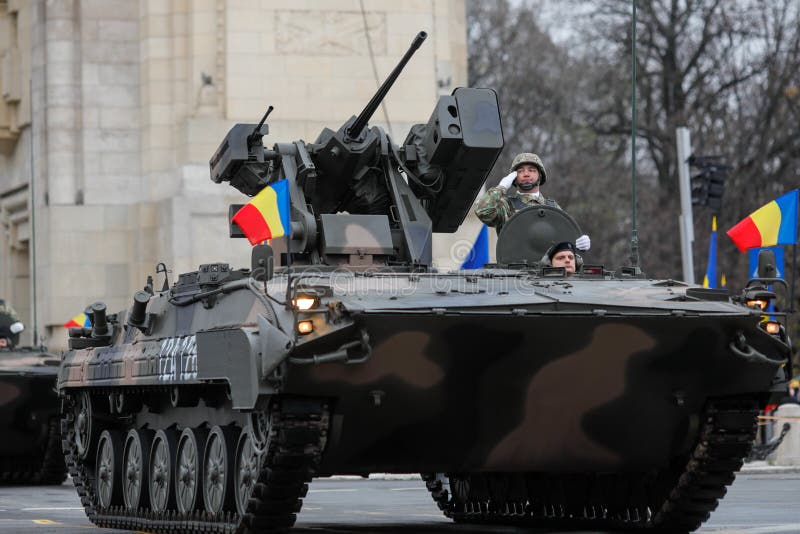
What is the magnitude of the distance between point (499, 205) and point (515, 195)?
26 centimetres

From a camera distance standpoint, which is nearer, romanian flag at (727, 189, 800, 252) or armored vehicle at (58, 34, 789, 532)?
armored vehicle at (58, 34, 789, 532)

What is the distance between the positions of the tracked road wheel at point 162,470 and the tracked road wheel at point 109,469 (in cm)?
61

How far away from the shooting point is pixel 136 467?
1638 cm

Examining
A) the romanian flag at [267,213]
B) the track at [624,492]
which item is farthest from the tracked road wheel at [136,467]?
the track at [624,492]

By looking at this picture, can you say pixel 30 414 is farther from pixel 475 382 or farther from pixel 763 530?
pixel 475 382

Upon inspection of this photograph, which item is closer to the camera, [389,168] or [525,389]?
[525,389]

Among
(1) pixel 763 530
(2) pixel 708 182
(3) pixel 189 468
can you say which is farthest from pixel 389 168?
(2) pixel 708 182

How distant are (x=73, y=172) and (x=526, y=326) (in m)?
22.2

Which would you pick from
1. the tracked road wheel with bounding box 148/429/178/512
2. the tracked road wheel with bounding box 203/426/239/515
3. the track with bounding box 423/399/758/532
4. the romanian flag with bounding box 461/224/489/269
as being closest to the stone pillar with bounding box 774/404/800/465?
the romanian flag with bounding box 461/224/489/269

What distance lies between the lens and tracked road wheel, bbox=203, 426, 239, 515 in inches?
561

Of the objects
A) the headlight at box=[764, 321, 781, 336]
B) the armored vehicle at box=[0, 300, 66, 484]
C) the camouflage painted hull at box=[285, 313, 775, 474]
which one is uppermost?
the headlight at box=[764, 321, 781, 336]

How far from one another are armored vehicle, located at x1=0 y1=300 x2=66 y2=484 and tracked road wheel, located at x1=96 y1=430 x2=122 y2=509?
5.87 meters

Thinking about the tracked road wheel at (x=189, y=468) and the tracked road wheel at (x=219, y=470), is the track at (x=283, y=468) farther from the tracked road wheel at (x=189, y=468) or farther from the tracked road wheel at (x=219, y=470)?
the tracked road wheel at (x=189, y=468)

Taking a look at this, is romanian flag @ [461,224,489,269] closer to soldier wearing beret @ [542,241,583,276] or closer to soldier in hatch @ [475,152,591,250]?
soldier in hatch @ [475,152,591,250]
